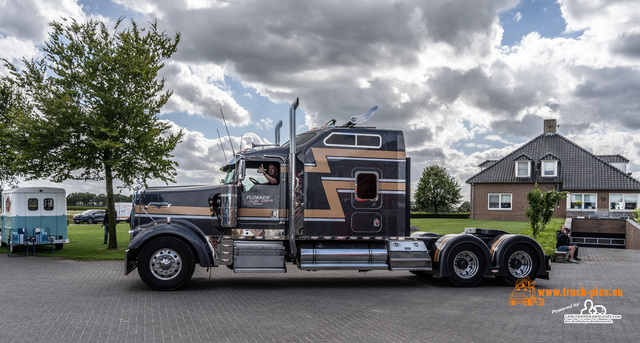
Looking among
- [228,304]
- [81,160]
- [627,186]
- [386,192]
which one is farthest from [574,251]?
[627,186]

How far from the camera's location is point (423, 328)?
794cm

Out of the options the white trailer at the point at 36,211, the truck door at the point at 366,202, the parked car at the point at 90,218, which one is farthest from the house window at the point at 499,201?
the parked car at the point at 90,218

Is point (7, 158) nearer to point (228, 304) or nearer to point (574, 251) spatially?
point (228, 304)

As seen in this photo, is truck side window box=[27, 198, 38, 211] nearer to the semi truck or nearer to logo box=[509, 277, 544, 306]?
the semi truck

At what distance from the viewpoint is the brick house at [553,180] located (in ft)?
138

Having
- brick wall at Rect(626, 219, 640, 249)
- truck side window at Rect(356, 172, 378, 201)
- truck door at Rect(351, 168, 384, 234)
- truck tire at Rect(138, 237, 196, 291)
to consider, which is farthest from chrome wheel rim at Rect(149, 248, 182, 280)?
brick wall at Rect(626, 219, 640, 249)

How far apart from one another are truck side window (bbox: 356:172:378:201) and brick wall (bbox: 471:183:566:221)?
114 feet

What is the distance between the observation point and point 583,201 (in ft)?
140

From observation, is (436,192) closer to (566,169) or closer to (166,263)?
(566,169)

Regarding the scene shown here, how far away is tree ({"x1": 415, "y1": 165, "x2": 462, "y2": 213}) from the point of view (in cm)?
7262

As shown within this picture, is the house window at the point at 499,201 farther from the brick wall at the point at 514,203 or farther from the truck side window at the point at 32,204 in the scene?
the truck side window at the point at 32,204

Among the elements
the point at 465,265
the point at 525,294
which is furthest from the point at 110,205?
the point at 525,294

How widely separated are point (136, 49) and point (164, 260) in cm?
1226

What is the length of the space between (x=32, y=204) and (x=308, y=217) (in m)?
13.7
